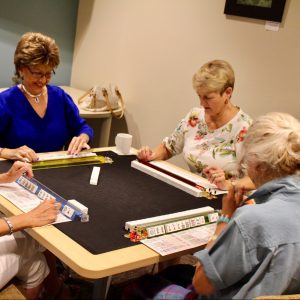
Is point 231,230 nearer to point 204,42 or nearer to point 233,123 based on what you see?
point 233,123

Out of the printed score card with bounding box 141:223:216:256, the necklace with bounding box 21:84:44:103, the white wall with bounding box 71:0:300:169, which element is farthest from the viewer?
the white wall with bounding box 71:0:300:169

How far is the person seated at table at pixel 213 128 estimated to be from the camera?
7.48 ft

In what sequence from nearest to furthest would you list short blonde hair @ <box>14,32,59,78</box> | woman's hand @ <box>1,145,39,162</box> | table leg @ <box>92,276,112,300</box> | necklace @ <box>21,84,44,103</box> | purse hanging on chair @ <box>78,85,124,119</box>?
table leg @ <box>92,276,112,300</box> → woman's hand @ <box>1,145,39,162</box> → short blonde hair @ <box>14,32,59,78</box> → necklace @ <box>21,84,44,103</box> → purse hanging on chair @ <box>78,85,124,119</box>

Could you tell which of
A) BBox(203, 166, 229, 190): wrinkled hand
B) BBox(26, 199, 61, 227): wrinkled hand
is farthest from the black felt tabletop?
BBox(203, 166, 229, 190): wrinkled hand

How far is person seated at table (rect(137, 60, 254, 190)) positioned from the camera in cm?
228

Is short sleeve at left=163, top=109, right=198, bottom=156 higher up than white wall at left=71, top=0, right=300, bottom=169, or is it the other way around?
white wall at left=71, top=0, right=300, bottom=169

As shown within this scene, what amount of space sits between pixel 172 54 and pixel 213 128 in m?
1.10

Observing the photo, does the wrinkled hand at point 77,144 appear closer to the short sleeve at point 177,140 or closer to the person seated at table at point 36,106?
the person seated at table at point 36,106

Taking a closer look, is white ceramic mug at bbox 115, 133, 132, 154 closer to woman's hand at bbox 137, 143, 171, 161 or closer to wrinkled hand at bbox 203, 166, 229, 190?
woman's hand at bbox 137, 143, 171, 161

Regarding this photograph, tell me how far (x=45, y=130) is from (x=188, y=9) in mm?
1416

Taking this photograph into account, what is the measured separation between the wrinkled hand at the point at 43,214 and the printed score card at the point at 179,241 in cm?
32

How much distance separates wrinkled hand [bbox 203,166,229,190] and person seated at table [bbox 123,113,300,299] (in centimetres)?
→ 73

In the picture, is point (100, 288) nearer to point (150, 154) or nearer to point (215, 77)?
point (150, 154)

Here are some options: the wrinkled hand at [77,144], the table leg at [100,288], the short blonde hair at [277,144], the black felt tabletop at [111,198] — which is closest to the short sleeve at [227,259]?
the short blonde hair at [277,144]
